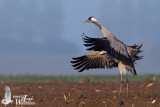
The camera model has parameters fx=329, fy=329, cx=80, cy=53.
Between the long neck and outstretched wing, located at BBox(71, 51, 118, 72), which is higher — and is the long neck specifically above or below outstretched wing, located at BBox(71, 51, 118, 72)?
above

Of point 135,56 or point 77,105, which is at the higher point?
point 135,56

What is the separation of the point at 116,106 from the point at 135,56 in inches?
146

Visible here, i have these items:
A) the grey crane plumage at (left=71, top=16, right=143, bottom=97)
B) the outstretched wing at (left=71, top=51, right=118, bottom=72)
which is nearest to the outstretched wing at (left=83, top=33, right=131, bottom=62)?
the grey crane plumage at (left=71, top=16, right=143, bottom=97)

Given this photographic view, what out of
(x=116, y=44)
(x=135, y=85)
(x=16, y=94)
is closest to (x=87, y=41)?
(x=116, y=44)

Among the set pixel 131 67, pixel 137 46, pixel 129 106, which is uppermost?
pixel 137 46

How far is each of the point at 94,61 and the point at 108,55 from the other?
133cm

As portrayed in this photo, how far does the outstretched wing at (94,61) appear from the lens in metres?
10.8

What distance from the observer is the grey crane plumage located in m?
9.09

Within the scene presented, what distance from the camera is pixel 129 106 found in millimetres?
7863

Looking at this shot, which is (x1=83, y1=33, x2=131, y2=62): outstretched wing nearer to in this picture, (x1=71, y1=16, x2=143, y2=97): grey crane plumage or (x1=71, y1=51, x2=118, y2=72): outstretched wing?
(x1=71, y1=16, x2=143, y2=97): grey crane plumage

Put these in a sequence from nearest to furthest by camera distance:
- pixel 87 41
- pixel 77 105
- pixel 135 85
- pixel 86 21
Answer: pixel 77 105 → pixel 87 41 → pixel 86 21 → pixel 135 85

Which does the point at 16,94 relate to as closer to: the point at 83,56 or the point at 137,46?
the point at 83,56

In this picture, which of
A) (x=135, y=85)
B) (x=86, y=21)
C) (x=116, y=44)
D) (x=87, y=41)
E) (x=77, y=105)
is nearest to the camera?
(x=77, y=105)

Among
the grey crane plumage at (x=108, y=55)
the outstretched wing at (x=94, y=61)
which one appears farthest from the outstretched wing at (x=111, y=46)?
the outstretched wing at (x=94, y=61)
